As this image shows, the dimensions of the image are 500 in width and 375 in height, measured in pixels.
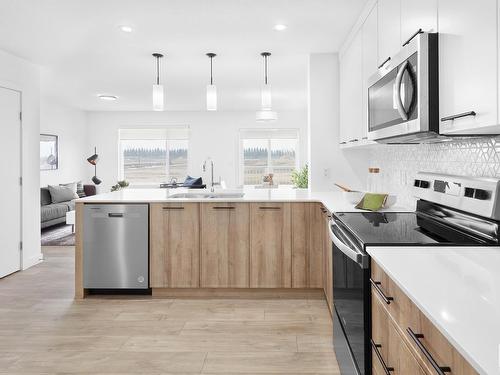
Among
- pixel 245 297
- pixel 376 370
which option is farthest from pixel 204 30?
pixel 376 370

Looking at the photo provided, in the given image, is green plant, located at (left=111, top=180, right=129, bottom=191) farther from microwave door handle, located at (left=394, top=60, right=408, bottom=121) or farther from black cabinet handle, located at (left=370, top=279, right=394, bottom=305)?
black cabinet handle, located at (left=370, top=279, right=394, bottom=305)

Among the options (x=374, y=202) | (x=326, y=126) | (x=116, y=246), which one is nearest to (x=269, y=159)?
(x=326, y=126)

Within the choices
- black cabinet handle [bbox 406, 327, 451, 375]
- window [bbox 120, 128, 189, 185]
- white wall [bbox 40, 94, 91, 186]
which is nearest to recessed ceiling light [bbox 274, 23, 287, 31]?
black cabinet handle [bbox 406, 327, 451, 375]

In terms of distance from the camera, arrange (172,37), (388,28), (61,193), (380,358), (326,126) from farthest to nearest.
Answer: (61,193), (326,126), (172,37), (388,28), (380,358)

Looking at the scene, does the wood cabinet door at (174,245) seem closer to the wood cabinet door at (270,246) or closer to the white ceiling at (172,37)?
the wood cabinet door at (270,246)

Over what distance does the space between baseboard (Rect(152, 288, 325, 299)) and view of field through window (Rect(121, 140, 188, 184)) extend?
6.30m

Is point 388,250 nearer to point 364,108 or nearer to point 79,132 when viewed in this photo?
point 364,108

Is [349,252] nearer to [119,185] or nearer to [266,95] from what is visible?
[266,95]

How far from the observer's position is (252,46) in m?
4.19

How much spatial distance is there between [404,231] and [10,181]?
4020 mm

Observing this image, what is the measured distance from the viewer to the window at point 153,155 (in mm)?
9867

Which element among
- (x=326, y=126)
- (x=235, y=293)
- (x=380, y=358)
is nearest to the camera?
(x=380, y=358)

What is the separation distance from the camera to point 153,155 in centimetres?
992

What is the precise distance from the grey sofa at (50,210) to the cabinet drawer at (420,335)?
6167 mm
